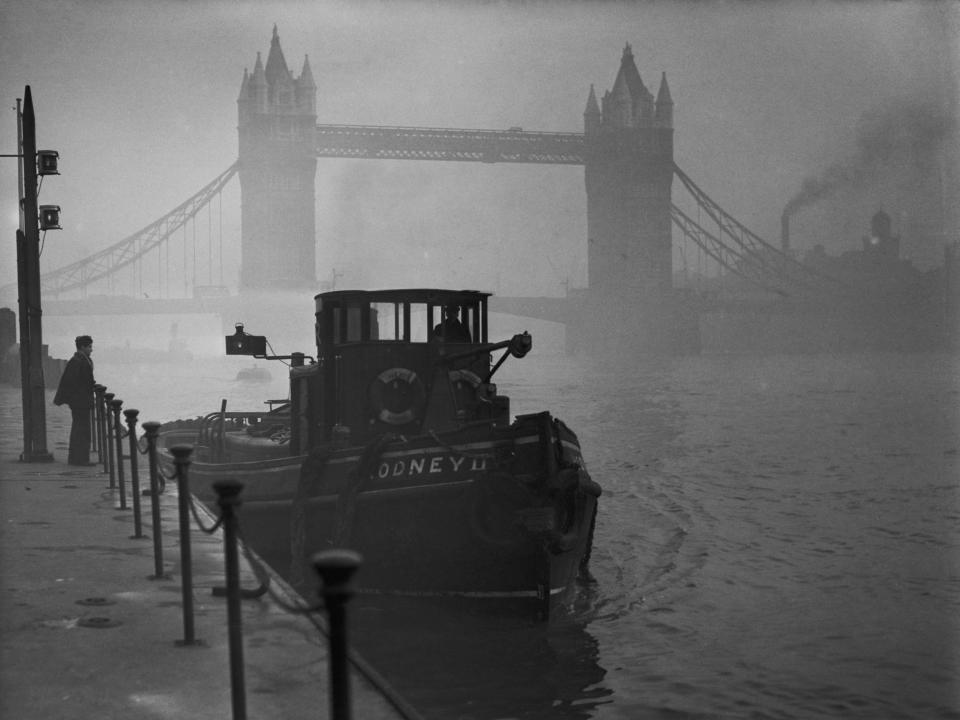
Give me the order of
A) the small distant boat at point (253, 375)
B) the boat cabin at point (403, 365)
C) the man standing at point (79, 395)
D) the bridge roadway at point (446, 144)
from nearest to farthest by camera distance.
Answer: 1. the boat cabin at point (403, 365)
2. the man standing at point (79, 395)
3. the small distant boat at point (253, 375)
4. the bridge roadway at point (446, 144)

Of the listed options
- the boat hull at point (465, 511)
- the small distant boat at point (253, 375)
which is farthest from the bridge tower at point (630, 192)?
the boat hull at point (465, 511)

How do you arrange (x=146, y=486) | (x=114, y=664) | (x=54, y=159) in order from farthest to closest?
1. (x=54, y=159)
2. (x=146, y=486)
3. (x=114, y=664)

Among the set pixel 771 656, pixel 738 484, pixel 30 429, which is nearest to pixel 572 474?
pixel 771 656

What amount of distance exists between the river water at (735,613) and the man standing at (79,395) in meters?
5.75

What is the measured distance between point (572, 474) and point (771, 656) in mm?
2649

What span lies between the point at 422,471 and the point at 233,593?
18.3ft

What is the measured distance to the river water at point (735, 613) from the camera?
9164 millimetres

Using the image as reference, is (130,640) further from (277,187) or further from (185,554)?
(277,187)

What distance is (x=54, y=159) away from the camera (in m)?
14.6

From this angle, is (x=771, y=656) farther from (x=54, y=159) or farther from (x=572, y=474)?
(x=54, y=159)

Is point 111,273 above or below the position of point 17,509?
above

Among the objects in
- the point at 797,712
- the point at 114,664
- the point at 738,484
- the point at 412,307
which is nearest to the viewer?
the point at 114,664

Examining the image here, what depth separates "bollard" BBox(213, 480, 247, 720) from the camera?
4711 mm

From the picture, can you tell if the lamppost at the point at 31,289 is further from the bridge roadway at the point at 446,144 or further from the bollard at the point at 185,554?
the bridge roadway at the point at 446,144
